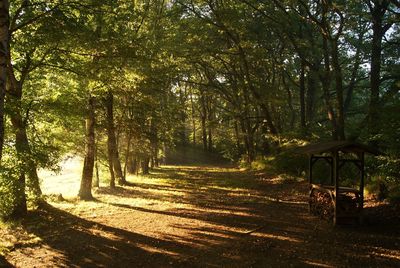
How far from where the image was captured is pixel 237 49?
23734mm

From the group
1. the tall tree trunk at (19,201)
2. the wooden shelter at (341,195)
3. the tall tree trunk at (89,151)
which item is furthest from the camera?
the tall tree trunk at (89,151)

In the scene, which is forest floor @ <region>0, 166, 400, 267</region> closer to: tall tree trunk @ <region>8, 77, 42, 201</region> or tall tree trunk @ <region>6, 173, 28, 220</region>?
tall tree trunk @ <region>6, 173, 28, 220</region>

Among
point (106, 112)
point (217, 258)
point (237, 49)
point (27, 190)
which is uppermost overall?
point (237, 49)

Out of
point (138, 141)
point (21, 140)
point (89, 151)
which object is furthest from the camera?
point (138, 141)

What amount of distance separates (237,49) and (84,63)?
1285 centimetres

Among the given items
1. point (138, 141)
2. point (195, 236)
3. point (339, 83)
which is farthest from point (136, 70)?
point (138, 141)

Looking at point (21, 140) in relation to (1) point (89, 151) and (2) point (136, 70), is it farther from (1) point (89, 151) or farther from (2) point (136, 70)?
(2) point (136, 70)

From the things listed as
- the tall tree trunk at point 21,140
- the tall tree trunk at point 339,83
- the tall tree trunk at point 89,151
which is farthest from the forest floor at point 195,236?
the tall tree trunk at point 339,83

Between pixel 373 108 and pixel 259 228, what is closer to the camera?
pixel 259 228

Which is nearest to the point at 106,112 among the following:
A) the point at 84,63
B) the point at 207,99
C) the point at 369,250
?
the point at 84,63

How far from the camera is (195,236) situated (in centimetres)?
1034

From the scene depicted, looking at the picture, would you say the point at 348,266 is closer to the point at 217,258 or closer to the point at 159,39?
the point at 217,258

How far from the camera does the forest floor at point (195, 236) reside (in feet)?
27.3

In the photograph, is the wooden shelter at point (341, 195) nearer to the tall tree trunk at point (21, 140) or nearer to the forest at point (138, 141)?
the forest at point (138, 141)
